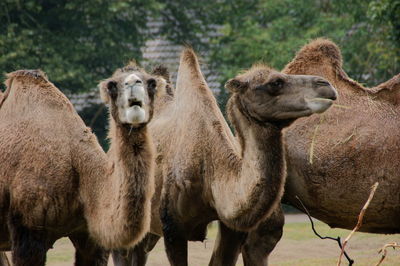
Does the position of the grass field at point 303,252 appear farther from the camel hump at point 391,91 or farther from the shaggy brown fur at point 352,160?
the camel hump at point 391,91

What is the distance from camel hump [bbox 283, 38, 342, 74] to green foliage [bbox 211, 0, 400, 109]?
8.84 meters

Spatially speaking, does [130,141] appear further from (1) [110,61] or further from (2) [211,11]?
(2) [211,11]

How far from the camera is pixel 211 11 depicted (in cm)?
2322

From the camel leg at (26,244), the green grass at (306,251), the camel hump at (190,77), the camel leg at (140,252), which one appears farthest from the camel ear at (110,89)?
the green grass at (306,251)

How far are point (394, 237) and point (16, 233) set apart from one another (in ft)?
23.8

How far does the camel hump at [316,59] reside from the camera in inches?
373

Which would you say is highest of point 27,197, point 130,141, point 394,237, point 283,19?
point 130,141

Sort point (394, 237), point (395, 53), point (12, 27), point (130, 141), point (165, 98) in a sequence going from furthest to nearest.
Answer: point (12, 27) → point (395, 53) → point (394, 237) → point (165, 98) → point (130, 141)

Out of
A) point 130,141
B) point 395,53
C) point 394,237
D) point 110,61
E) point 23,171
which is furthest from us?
point 110,61

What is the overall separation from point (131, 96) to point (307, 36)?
12940 mm

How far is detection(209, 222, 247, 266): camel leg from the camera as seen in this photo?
8.58m

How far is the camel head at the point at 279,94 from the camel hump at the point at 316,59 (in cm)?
157

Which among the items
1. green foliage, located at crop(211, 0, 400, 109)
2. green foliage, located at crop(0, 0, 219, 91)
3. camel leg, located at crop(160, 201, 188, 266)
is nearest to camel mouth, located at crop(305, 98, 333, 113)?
→ camel leg, located at crop(160, 201, 188, 266)

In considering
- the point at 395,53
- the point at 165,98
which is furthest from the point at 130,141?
the point at 395,53
